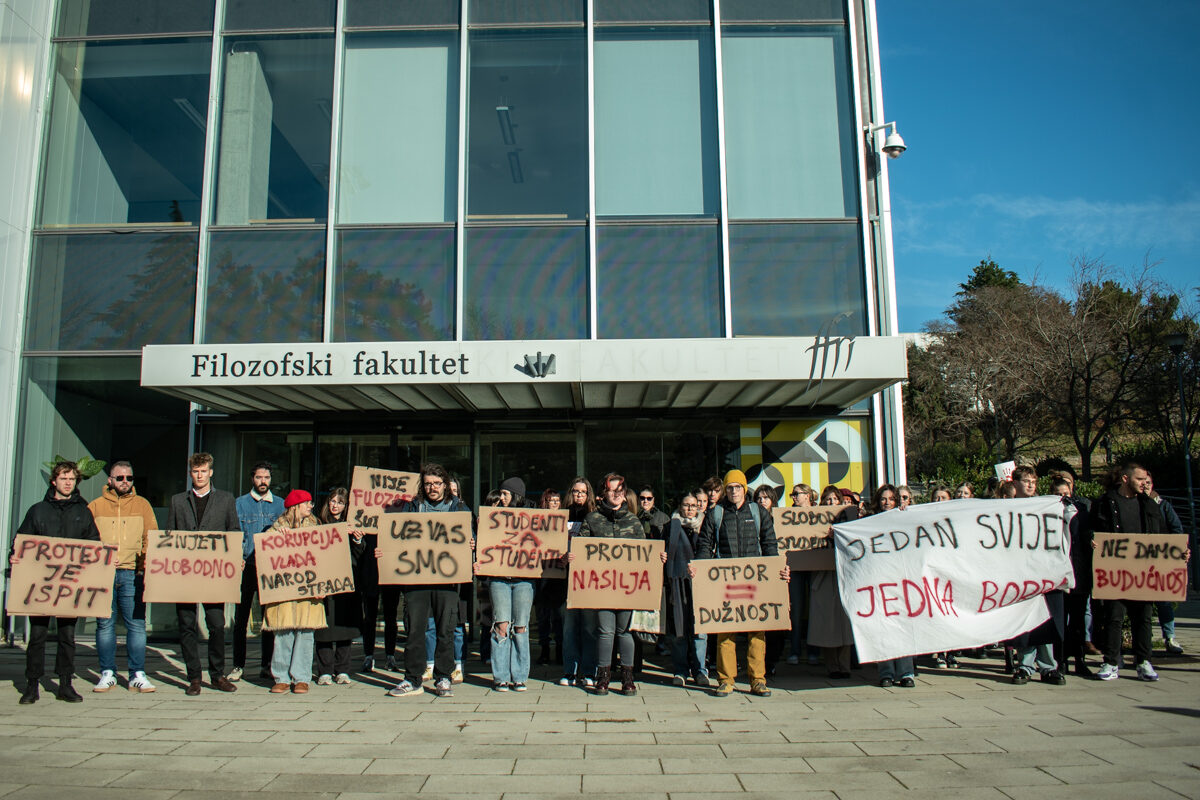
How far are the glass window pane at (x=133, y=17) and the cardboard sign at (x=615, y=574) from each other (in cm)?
1001

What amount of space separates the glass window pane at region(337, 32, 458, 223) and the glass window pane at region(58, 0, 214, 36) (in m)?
2.29

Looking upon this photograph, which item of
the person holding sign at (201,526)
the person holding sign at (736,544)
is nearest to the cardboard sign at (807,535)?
the person holding sign at (736,544)

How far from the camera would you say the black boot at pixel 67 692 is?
6.79 meters

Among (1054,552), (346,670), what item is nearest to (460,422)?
(346,670)

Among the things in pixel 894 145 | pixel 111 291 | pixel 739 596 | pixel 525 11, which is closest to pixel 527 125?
pixel 525 11

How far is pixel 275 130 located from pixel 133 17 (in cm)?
271

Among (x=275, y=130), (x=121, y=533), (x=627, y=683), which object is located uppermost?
(x=275, y=130)

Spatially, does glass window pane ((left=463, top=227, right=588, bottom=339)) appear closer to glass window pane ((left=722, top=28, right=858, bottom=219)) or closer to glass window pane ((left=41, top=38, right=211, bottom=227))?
glass window pane ((left=722, top=28, right=858, bottom=219))

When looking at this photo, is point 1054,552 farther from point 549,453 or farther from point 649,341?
point 549,453

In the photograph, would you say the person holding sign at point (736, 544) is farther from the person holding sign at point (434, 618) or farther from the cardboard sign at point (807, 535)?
the person holding sign at point (434, 618)

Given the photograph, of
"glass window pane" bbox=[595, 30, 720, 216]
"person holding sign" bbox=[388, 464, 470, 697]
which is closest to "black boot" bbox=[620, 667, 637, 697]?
"person holding sign" bbox=[388, 464, 470, 697]

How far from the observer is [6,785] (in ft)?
15.5

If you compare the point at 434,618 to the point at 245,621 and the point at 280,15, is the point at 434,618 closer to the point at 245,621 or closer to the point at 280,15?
the point at 245,621

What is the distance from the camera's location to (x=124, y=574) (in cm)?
729
